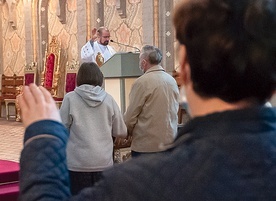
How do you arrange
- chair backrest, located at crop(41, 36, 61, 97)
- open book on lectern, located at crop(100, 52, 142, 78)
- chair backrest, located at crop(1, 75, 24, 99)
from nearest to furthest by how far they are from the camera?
open book on lectern, located at crop(100, 52, 142, 78)
chair backrest, located at crop(41, 36, 61, 97)
chair backrest, located at crop(1, 75, 24, 99)

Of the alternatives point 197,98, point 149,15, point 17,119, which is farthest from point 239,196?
point 17,119

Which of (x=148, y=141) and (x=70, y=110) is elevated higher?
(x=70, y=110)

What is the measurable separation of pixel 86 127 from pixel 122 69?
1837 millimetres

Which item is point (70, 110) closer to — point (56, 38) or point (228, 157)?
Answer: point (228, 157)

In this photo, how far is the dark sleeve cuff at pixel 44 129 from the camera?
1115 mm

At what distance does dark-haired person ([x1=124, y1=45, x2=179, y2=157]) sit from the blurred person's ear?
335 cm

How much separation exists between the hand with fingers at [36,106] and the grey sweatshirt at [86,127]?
2.71 m

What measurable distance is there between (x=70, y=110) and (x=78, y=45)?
8.49 metres

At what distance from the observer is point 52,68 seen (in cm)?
1270

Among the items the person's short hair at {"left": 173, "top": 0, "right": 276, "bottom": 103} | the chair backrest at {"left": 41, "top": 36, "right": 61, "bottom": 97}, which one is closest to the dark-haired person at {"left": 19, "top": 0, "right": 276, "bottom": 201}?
the person's short hair at {"left": 173, "top": 0, "right": 276, "bottom": 103}

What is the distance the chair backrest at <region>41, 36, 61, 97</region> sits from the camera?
12586 mm

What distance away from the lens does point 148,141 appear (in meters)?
4.43

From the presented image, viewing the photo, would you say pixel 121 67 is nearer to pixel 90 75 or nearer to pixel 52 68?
pixel 90 75

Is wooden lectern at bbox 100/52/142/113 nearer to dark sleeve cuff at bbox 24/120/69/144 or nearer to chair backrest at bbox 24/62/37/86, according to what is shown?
dark sleeve cuff at bbox 24/120/69/144
